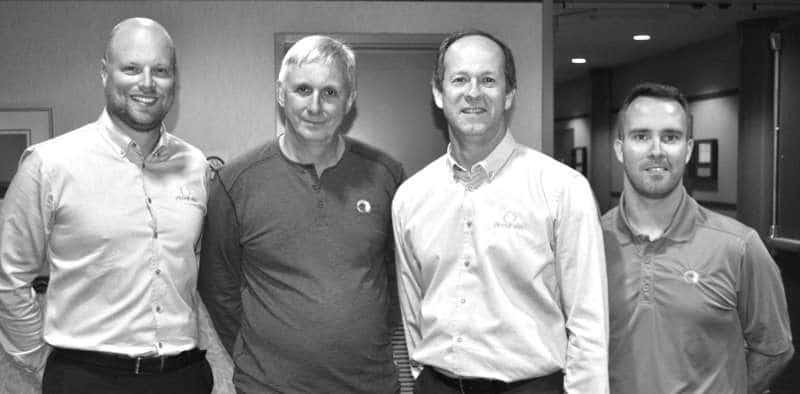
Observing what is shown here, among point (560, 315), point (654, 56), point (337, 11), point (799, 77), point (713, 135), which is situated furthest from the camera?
point (654, 56)

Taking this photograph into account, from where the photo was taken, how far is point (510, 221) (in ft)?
5.66

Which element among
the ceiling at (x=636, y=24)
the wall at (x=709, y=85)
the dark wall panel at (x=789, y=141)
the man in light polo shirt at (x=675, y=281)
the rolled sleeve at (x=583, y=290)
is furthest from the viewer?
the wall at (x=709, y=85)

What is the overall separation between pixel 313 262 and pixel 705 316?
956 millimetres

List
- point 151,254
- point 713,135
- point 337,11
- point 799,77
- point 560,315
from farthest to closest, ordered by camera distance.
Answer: point 713,135, point 799,77, point 337,11, point 151,254, point 560,315

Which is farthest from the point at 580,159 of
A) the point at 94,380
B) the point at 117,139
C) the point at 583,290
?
the point at 94,380

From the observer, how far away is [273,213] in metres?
1.87

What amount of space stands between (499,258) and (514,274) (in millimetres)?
50

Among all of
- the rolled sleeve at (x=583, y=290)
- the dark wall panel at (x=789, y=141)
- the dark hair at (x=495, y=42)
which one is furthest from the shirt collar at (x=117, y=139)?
the dark wall panel at (x=789, y=141)

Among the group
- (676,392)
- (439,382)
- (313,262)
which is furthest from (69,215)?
(676,392)

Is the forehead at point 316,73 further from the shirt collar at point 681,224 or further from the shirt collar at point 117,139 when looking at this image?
the shirt collar at point 681,224

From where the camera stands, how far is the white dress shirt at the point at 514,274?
166 cm

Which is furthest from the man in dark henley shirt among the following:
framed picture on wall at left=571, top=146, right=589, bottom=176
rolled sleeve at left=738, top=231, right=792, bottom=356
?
framed picture on wall at left=571, top=146, right=589, bottom=176

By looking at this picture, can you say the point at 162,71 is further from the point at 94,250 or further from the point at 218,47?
the point at 218,47

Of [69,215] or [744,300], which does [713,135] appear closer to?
[744,300]
